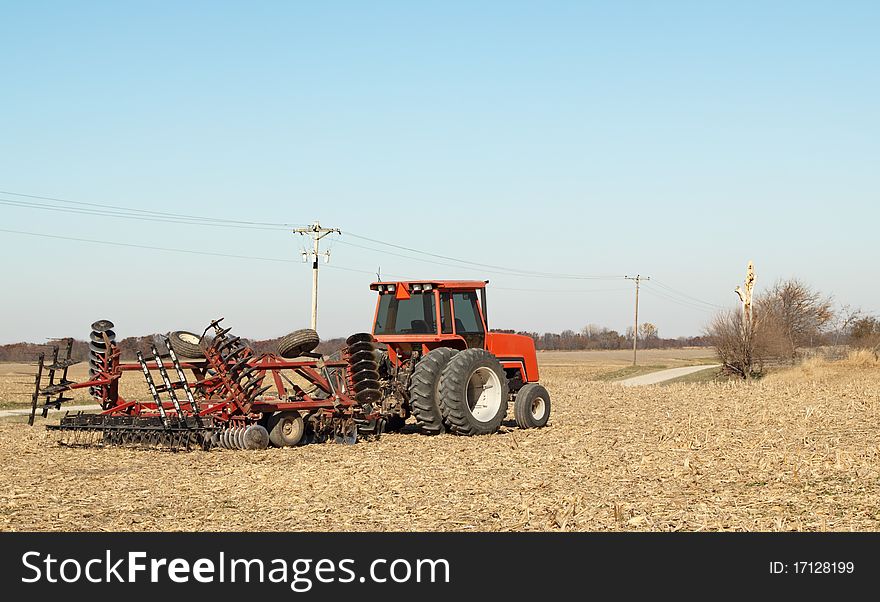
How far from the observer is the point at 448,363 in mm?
16328

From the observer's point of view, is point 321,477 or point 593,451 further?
point 593,451

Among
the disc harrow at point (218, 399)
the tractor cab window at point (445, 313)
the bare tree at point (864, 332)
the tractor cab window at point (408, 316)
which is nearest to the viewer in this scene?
the disc harrow at point (218, 399)

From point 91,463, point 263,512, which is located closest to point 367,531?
point 263,512

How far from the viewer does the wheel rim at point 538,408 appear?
18.5 m

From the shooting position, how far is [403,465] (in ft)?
42.5

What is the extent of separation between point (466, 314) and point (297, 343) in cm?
308

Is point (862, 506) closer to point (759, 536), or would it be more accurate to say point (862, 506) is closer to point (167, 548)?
point (759, 536)

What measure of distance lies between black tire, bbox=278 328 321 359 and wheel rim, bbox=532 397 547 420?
4.40 m

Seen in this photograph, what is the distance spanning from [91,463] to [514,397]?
7.76m

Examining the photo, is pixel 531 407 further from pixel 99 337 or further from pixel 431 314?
pixel 99 337

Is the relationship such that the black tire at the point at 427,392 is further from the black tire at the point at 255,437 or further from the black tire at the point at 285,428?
the black tire at the point at 255,437

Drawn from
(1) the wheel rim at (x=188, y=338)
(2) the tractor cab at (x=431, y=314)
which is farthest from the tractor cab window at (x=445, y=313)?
(1) the wheel rim at (x=188, y=338)

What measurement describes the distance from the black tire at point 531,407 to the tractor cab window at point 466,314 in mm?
1409

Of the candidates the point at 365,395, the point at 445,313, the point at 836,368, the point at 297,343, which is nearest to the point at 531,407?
the point at 445,313
